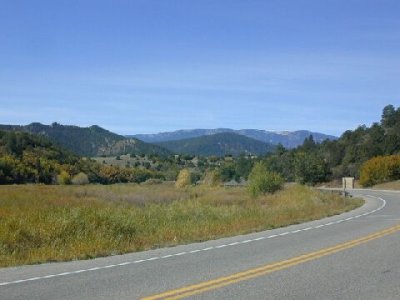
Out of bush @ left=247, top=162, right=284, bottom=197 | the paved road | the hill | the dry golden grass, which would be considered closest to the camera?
the paved road

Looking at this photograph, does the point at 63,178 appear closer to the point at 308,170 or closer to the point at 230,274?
the point at 308,170

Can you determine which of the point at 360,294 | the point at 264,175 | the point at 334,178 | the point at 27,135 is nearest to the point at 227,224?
the point at 360,294

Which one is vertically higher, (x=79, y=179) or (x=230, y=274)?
(x=230, y=274)

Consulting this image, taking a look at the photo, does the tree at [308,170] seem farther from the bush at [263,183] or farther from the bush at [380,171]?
the bush at [263,183]

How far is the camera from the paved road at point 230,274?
949 centimetres

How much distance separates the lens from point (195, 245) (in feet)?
56.4

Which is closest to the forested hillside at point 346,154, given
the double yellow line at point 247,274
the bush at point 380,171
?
the bush at point 380,171

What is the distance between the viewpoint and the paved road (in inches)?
374

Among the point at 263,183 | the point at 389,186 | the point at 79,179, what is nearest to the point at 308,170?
the point at 389,186

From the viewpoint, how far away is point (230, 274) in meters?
11.4

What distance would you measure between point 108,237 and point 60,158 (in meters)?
124

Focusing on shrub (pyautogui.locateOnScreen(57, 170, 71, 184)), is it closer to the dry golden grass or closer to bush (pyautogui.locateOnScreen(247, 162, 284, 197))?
bush (pyautogui.locateOnScreen(247, 162, 284, 197))

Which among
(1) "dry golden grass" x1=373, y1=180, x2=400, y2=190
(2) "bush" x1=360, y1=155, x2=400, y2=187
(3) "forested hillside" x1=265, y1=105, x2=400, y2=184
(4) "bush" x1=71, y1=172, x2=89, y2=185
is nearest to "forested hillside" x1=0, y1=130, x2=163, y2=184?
(4) "bush" x1=71, y1=172, x2=89, y2=185

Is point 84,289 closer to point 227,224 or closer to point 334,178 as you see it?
point 227,224
